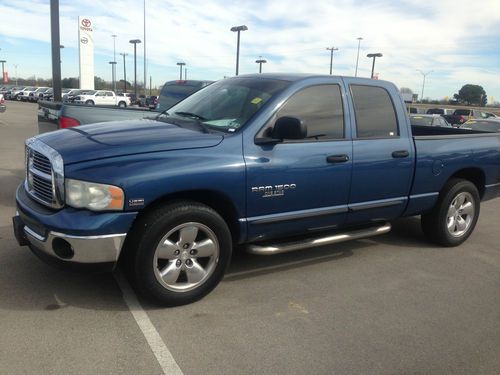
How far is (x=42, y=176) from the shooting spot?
3.57 meters

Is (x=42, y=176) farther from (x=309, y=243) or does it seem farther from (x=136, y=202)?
(x=309, y=243)

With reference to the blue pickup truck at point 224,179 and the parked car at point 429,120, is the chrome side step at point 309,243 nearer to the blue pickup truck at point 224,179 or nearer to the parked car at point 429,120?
the blue pickup truck at point 224,179

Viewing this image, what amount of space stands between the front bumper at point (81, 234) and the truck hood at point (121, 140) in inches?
16.4

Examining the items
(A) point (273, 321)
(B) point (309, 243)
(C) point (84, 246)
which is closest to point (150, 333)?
(C) point (84, 246)

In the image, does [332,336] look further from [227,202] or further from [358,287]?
[227,202]

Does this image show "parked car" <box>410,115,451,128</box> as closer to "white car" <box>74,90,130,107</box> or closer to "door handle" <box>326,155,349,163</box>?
"door handle" <box>326,155,349,163</box>

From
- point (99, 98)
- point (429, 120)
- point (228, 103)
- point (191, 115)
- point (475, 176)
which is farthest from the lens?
point (99, 98)

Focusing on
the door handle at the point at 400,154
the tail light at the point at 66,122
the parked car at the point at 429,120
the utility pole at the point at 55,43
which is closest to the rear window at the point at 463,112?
the parked car at the point at 429,120

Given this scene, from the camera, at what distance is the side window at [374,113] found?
15.0 ft

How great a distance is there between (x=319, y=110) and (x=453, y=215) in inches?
95.2

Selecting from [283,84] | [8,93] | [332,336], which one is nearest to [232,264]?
[332,336]

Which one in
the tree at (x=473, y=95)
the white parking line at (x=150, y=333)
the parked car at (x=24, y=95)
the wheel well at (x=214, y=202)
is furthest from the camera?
the tree at (x=473, y=95)

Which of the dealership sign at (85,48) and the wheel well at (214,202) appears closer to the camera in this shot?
the wheel well at (214,202)

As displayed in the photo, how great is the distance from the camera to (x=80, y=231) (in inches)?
125
